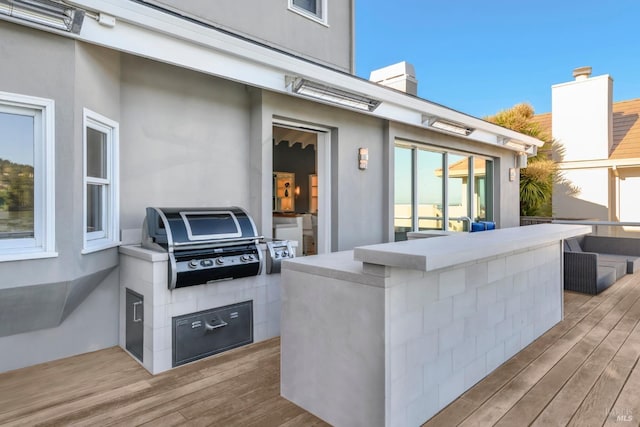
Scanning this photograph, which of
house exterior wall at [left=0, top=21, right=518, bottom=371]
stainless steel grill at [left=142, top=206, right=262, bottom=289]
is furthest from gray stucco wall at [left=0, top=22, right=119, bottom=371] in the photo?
stainless steel grill at [left=142, top=206, right=262, bottom=289]

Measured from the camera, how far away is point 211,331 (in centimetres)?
309

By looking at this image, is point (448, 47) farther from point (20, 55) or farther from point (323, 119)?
point (20, 55)

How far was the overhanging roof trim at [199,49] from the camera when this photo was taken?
2.75m

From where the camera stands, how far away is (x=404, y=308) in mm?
2006

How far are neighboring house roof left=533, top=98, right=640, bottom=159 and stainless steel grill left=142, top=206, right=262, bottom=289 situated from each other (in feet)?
38.8

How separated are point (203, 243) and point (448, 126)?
457 cm

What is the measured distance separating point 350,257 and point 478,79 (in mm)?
20242

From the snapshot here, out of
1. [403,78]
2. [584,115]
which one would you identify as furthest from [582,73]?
[403,78]

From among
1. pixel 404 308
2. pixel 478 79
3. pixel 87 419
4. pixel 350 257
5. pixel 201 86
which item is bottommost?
pixel 87 419

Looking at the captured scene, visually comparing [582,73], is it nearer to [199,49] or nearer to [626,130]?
[626,130]

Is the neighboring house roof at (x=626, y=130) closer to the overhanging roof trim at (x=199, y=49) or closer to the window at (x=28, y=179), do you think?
the overhanging roof trim at (x=199, y=49)

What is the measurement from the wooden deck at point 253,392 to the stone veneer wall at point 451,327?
129mm

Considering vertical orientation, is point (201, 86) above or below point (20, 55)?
above

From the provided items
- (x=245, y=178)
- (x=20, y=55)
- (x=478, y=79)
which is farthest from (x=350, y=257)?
(x=478, y=79)
